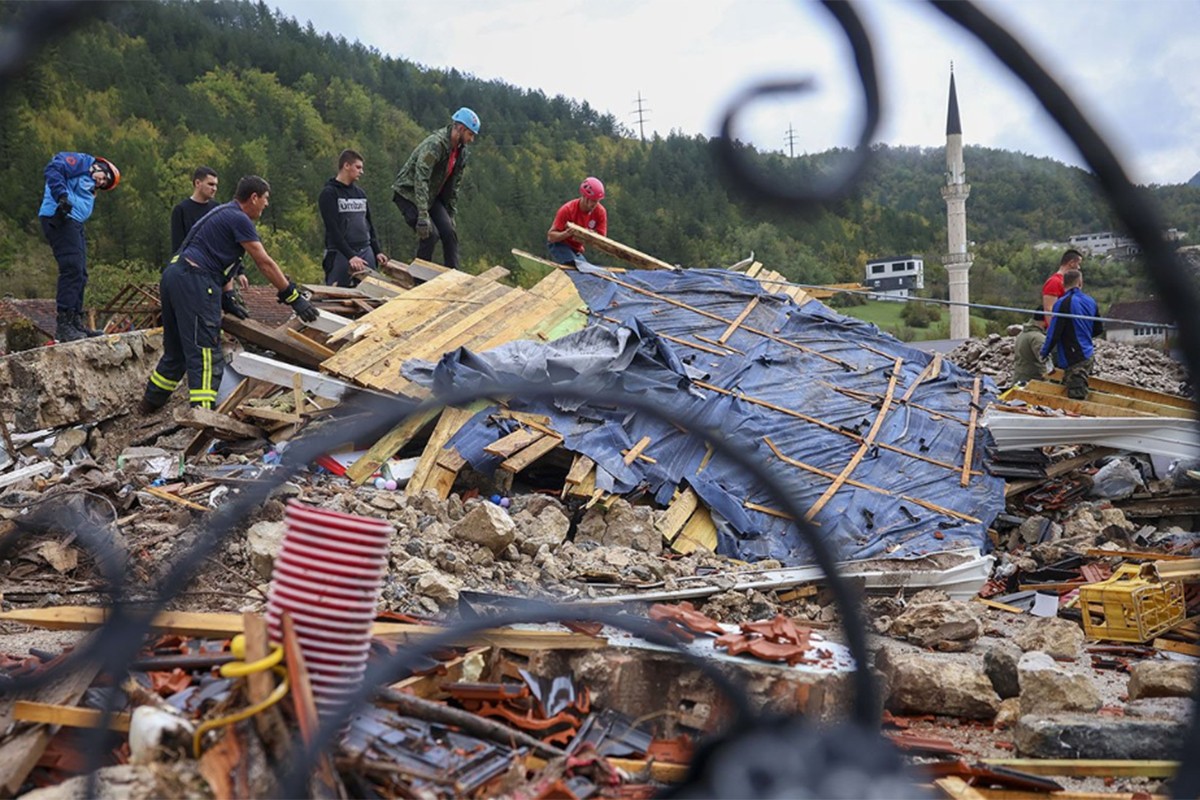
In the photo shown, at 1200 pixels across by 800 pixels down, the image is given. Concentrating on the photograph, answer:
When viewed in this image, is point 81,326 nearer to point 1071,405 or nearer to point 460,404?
point 460,404

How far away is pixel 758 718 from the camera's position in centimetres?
183

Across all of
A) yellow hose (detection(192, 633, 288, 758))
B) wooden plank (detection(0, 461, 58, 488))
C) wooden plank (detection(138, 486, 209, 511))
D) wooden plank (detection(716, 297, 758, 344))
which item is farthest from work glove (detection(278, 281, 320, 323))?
yellow hose (detection(192, 633, 288, 758))

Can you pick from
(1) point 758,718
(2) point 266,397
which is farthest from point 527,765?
(2) point 266,397

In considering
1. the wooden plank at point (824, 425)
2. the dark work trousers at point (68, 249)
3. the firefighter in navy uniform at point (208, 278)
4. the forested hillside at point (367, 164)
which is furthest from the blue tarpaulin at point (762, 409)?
the forested hillside at point (367, 164)

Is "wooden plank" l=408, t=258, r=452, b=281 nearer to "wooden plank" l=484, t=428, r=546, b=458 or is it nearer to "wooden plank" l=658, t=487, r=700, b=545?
"wooden plank" l=484, t=428, r=546, b=458

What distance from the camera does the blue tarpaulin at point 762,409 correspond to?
779cm

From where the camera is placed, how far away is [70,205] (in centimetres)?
805

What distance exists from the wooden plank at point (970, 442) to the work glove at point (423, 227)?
217 inches

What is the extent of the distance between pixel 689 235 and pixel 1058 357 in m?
49.6

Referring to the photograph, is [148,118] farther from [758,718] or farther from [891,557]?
[758,718]

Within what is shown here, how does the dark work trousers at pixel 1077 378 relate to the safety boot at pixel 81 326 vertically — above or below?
below

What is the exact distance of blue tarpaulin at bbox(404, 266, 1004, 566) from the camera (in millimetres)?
7785

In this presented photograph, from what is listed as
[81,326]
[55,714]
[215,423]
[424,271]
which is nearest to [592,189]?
[424,271]

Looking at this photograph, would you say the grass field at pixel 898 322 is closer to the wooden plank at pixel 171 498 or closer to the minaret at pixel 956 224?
the minaret at pixel 956 224
